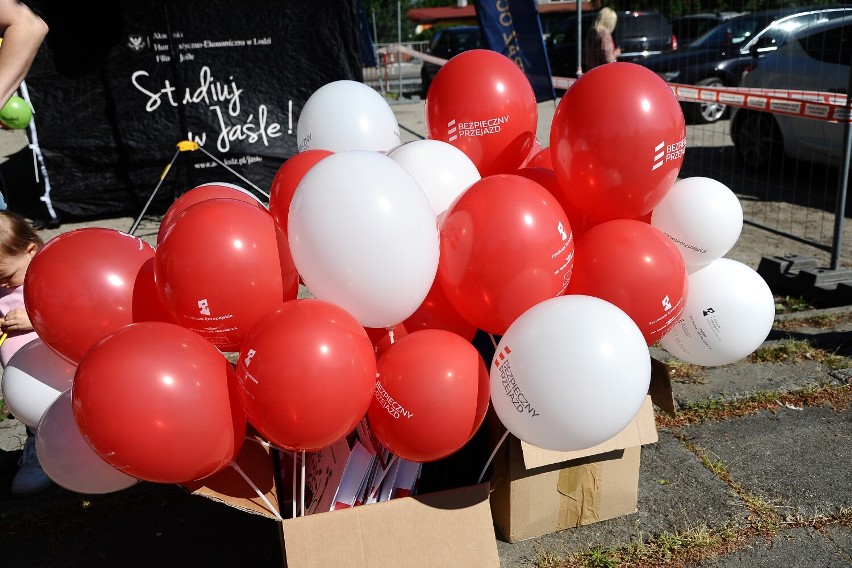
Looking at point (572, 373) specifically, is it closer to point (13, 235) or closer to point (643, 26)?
point (13, 235)

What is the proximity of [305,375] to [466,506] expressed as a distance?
0.78m

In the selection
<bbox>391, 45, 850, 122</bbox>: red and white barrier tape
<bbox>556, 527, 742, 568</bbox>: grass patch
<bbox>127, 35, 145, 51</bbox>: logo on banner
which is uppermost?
<bbox>127, 35, 145, 51</bbox>: logo on banner

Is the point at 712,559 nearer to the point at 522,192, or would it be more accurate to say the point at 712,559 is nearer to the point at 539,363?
the point at 539,363

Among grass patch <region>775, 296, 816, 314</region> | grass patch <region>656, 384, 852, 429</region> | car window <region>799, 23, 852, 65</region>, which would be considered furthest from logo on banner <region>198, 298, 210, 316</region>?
car window <region>799, 23, 852, 65</region>

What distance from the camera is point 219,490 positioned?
99.5 inches

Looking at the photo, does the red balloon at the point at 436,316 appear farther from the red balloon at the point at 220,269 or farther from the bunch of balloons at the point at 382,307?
the red balloon at the point at 220,269

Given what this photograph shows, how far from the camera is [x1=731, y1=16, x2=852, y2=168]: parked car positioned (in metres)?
7.09

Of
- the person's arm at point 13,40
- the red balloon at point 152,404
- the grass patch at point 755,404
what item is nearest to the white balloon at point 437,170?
the red balloon at point 152,404

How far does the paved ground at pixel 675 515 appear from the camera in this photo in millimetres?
2840

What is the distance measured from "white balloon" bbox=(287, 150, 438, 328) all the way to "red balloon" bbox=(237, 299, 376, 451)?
0.12 meters

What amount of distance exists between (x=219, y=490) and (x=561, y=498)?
4.34ft

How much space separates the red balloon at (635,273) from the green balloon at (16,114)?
5418 mm

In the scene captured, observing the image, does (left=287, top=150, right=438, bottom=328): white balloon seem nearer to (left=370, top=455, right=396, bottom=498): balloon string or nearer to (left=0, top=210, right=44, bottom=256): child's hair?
(left=370, top=455, right=396, bottom=498): balloon string

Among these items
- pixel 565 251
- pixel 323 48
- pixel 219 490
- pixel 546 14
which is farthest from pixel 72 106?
pixel 546 14
